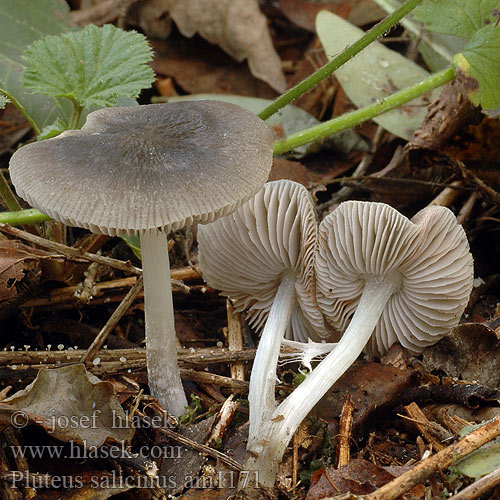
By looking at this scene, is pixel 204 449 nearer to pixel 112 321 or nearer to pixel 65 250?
pixel 112 321

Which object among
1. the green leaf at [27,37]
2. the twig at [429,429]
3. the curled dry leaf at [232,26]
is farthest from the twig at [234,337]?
the curled dry leaf at [232,26]

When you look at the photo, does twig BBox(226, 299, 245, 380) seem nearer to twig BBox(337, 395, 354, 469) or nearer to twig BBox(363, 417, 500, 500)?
twig BBox(337, 395, 354, 469)

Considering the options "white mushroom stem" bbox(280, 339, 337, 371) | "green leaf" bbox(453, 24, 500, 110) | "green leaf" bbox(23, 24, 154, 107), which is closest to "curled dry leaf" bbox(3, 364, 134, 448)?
"white mushroom stem" bbox(280, 339, 337, 371)

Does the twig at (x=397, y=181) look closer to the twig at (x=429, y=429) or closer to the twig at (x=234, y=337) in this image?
the twig at (x=234, y=337)

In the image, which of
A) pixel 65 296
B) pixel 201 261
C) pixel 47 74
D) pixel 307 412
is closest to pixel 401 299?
pixel 307 412

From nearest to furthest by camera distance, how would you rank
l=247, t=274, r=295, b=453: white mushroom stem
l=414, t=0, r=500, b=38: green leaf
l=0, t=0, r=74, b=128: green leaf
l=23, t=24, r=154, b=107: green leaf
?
l=247, t=274, r=295, b=453: white mushroom stem, l=23, t=24, r=154, b=107: green leaf, l=414, t=0, r=500, b=38: green leaf, l=0, t=0, r=74, b=128: green leaf

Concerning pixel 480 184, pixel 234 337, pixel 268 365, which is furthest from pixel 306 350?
pixel 480 184
